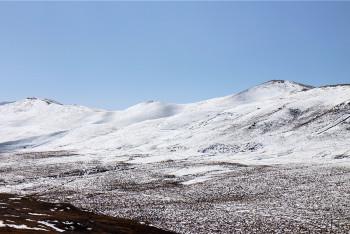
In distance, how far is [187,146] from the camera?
335ft

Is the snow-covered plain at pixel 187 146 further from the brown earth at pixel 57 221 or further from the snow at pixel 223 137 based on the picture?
the brown earth at pixel 57 221

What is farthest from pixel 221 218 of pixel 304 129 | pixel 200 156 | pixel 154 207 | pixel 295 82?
pixel 295 82

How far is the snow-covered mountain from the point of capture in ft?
277

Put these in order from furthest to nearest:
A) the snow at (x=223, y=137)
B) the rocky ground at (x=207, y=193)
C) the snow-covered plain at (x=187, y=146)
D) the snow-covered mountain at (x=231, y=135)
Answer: the snow-covered mountain at (x=231, y=135)
the snow at (x=223, y=137)
the snow-covered plain at (x=187, y=146)
the rocky ground at (x=207, y=193)

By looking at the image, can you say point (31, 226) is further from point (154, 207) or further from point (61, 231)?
point (154, 207)

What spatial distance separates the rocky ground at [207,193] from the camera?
105 ft

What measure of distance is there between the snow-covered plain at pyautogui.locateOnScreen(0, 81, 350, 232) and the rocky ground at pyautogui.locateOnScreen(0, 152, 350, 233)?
0.39m

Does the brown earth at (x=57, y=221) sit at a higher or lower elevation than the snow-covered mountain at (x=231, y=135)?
lower

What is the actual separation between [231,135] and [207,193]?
5776 centimetres

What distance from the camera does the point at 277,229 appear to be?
1177 inches

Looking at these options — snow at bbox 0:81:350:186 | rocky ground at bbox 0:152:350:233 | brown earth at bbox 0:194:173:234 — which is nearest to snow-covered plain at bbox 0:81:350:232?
snow at bbox 0:81:350:186

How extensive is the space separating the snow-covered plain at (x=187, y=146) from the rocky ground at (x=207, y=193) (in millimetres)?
393

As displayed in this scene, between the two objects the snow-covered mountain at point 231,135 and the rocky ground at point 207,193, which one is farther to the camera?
the snow-covered mountain at point 231,135

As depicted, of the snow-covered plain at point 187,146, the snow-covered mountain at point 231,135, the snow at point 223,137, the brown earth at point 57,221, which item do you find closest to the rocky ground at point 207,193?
the snow-covered plain at point 187,146
